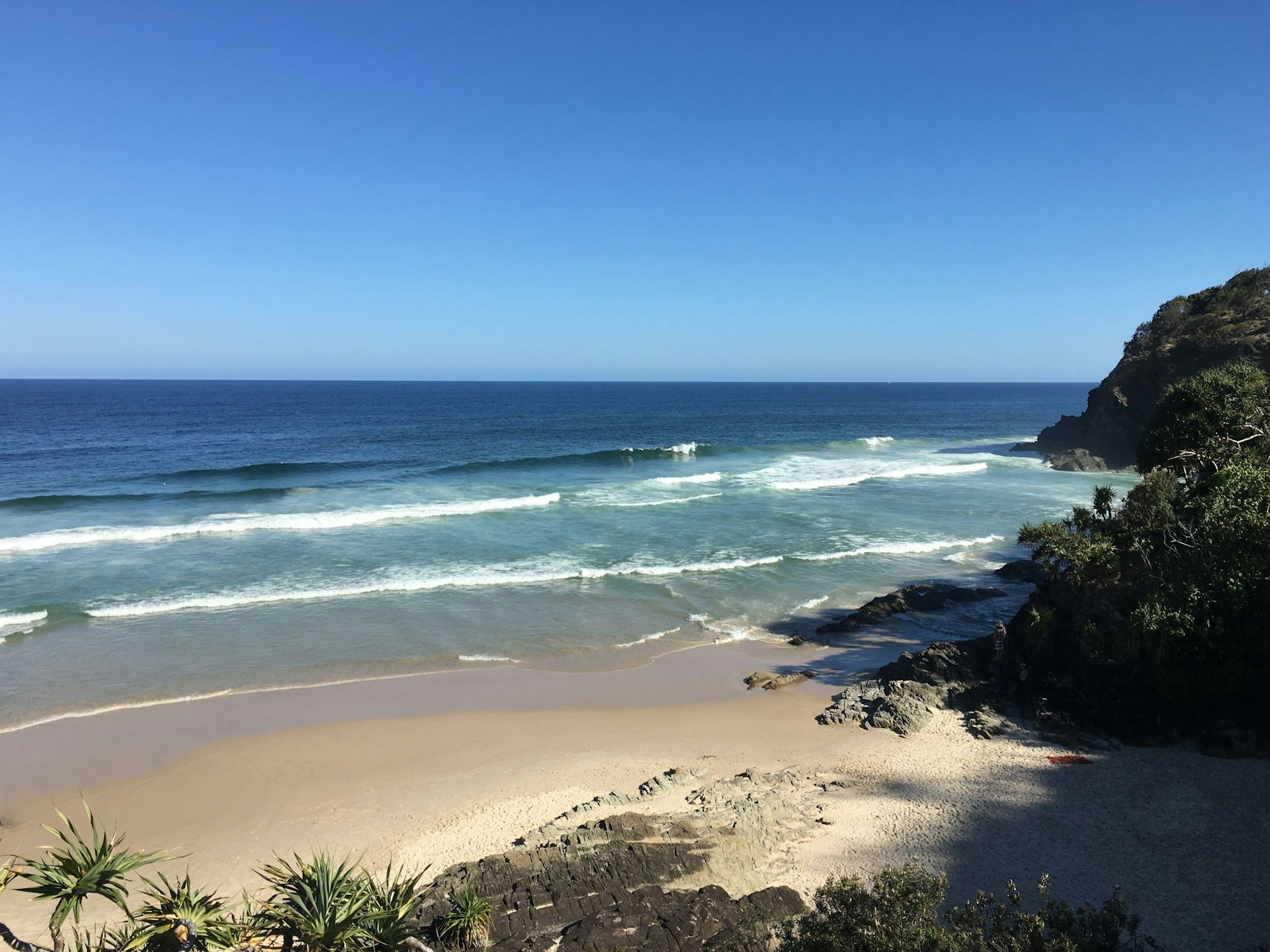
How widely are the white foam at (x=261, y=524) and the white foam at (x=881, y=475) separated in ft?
42.8

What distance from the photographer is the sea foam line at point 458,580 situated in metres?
19.8

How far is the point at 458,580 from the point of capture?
72.2 ft

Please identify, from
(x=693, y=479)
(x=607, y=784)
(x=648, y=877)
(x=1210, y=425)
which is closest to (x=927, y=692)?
(x=607, y=784)

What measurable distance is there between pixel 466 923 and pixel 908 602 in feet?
47.9

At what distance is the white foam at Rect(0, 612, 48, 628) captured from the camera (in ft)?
60.0

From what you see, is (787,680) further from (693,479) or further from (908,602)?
(693,479)

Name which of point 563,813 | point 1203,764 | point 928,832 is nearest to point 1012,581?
point 1203,764

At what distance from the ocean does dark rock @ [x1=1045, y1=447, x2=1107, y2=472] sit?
37.2 inches

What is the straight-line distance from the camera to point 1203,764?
10.8 meters

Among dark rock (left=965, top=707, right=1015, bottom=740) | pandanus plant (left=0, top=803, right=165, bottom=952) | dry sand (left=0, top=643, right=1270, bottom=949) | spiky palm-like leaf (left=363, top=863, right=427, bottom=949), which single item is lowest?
dry sand (left=0, top=643, right=1270, bottom=949)

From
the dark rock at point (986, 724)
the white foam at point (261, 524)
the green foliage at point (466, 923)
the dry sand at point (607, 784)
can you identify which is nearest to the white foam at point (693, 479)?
the white foam at point (261, 524)

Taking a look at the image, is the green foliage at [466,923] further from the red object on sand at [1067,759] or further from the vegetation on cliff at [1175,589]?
the vegetation on cliff at [1175,589]

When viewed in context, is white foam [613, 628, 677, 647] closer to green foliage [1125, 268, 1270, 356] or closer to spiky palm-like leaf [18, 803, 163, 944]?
spiky palm-like leaf [18, 803, 163, 944]

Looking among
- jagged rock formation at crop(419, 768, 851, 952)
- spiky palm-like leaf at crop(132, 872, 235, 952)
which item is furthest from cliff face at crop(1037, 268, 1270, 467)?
spiky palm-like leaf at crop(132, 872, 235, 952)
